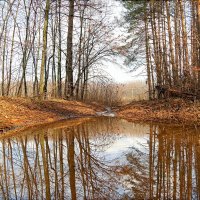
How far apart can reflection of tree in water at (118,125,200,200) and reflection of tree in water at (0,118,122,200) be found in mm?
298

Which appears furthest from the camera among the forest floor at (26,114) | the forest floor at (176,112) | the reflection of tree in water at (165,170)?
the forest floor at (176,112)

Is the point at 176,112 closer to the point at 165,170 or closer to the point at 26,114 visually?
the point at 26,114

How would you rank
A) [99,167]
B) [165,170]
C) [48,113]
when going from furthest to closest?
1. [48,113]
2. [99,167]
3. [165,170]

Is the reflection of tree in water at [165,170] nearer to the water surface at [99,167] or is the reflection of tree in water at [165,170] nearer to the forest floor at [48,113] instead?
the water surface at [99,167]

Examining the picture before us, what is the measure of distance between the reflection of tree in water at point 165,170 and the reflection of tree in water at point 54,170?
0.98 feet

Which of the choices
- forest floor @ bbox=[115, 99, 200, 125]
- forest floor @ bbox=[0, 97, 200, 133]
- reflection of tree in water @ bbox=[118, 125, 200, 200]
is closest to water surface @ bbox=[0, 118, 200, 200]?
reflection of tree in water @ bbox=[118, 125, 200, 200]

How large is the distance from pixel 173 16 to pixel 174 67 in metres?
4.32

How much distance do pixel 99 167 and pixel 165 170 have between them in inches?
34.7

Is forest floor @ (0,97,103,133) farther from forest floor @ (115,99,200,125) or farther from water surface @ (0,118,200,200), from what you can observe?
forest floor @ (115,99,200,125)

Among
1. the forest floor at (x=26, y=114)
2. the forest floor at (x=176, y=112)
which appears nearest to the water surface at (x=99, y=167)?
the forest floor at (x=26, y=114)

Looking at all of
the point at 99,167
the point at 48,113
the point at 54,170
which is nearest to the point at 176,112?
the point at 48,113

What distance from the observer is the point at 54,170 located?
11.1ft

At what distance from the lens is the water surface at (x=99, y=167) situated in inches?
106

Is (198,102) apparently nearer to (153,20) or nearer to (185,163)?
(185,163)
